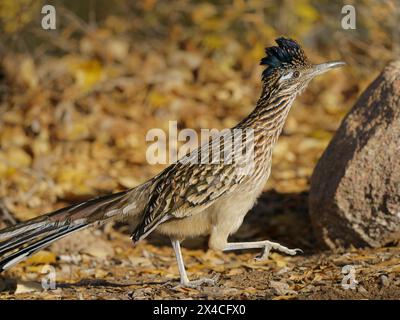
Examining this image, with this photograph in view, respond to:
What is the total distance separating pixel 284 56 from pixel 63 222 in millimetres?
2389

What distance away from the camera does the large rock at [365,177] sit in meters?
6.82

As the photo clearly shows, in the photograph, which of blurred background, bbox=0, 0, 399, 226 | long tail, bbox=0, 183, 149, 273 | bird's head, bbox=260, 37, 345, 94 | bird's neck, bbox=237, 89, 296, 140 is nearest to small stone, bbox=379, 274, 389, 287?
bird's neck, bbox=237, 89, 296, 140

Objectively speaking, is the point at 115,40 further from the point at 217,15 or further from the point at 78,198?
the point at 78,198

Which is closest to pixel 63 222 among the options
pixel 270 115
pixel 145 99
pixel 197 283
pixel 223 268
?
pixel 197 283

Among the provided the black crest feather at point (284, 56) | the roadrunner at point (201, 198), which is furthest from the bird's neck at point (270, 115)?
the black crest feather at point (284, 56)

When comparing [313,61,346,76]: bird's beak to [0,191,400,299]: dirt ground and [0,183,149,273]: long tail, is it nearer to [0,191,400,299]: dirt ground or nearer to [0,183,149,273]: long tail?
[0,191,400,299]: dirt ground

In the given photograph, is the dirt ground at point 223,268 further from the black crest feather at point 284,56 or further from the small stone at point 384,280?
the black crest feather at point 284,56

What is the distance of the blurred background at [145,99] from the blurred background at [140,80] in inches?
0.8

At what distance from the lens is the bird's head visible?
672cm

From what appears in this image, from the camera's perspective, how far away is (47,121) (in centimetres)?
1088

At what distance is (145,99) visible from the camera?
11750 mm

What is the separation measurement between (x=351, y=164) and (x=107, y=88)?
5494 mm

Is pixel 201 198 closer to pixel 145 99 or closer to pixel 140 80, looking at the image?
pixel 145 99

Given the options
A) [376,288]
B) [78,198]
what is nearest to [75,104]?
[78,198]
